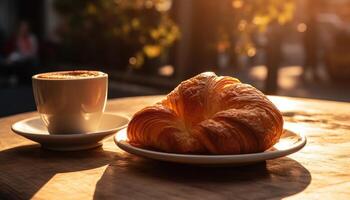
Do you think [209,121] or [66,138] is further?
[66,138]

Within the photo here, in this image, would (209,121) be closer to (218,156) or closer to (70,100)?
(218,156)

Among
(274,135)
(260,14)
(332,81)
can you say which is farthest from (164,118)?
(332,81)

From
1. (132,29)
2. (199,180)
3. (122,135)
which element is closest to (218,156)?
(199,180)

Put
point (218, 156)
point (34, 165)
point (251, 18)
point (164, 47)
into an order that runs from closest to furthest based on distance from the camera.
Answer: point (218, 156)
point (34, 165)
point (251, 18)
point (164, 47)

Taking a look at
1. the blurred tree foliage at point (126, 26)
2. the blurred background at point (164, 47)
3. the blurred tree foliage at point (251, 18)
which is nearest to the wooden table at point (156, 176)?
the blurred tree foliage at point (251, 18)

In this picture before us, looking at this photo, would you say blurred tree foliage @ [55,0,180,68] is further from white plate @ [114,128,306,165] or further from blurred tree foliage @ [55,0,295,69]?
white plate @ [114,128,306,165]

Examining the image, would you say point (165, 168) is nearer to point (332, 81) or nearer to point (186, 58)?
point (186, 58)

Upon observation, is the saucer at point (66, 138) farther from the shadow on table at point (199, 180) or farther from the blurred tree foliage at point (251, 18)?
the blurred tree foliage at point (251, 18)
